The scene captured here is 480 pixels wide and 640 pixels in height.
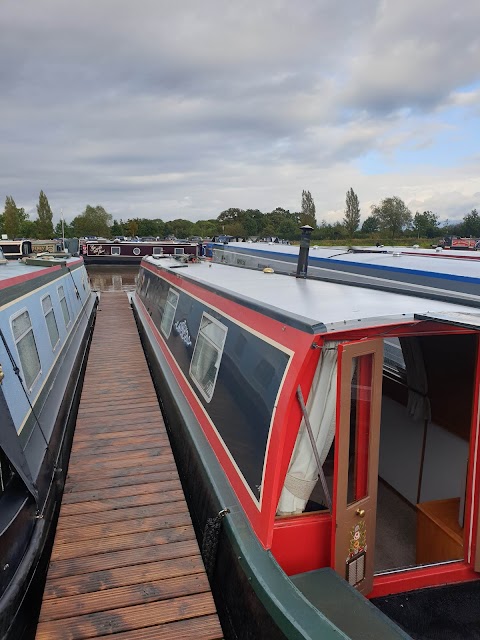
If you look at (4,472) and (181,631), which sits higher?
(4,472)

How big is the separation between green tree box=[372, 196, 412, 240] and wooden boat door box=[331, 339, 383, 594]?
229ft

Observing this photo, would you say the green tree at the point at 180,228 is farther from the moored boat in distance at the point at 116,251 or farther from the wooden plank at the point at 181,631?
the wooden plank at the point at 181,631

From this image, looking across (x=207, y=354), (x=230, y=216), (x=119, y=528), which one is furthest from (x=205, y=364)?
(x=230, y=216)

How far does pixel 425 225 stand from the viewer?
238ft

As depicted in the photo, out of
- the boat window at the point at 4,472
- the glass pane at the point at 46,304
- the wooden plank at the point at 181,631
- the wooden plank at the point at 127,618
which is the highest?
the glass pane at the point at 46,304

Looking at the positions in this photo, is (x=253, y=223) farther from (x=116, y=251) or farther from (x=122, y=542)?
(x=122, y=542)

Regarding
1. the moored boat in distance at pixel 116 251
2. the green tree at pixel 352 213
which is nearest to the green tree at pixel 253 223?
the green tree at pixel 352 213

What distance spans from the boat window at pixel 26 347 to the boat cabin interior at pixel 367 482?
9.96 ft

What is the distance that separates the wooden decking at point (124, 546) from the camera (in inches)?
106

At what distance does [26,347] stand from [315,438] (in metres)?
3.45

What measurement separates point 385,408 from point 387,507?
0.92 metres

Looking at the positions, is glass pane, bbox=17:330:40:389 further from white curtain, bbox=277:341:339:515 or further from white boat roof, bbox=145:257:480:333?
white curtain, bbox=277:341:339:515

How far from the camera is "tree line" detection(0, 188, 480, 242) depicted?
7019 cm

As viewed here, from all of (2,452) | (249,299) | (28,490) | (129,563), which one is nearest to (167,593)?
(129,563)
